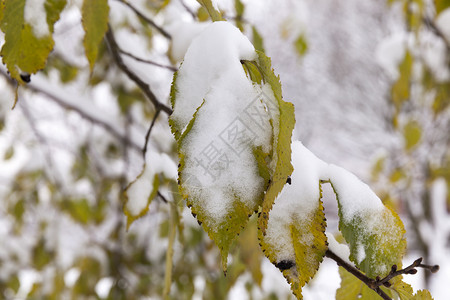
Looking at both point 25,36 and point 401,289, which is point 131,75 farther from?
point 401,289

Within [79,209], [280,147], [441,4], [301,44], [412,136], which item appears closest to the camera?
[280,147]

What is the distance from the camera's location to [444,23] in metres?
A: 1.18

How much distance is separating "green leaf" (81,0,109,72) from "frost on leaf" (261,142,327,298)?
0.23 metres

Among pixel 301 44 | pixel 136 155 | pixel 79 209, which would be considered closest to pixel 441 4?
pixel 301 44

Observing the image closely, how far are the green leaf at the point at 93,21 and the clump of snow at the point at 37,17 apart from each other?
34mm

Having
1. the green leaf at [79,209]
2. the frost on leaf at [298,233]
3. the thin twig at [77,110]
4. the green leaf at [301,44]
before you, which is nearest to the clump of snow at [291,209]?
the frost on leaf at [298,233]

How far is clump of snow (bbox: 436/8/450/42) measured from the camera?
1.16 m

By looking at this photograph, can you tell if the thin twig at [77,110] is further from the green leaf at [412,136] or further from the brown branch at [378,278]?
the green leaf at [412,136]

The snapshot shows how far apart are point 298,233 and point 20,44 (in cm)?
26

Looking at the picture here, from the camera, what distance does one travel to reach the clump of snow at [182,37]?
496 mm

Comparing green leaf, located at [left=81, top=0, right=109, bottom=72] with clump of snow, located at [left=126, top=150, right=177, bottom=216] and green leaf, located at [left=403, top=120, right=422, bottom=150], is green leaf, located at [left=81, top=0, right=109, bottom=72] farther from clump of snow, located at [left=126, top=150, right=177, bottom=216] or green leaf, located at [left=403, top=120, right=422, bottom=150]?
green leaf, located at [left=403, top=120, right=422, bottom=150]

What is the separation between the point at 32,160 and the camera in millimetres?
1418

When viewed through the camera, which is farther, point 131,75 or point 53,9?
point 131,75

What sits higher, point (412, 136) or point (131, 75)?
point (412, 136)
